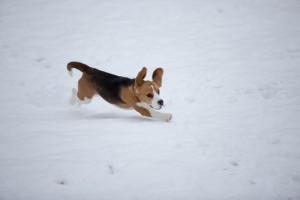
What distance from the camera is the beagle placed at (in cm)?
521

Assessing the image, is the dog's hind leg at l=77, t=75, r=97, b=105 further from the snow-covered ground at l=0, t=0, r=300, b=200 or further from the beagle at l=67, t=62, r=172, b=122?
the snow-covered ground at l=0, t=0, r=300, b=200

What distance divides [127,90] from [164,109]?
3.73 feet

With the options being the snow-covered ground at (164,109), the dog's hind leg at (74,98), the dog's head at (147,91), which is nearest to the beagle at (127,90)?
the dog's head at (147,91)

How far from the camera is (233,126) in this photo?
17.5 ft

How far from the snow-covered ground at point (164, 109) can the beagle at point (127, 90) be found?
0.23 metres

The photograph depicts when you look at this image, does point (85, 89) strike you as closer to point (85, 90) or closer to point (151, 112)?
point (85, 90)

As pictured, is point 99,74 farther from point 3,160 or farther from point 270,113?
point 270,113

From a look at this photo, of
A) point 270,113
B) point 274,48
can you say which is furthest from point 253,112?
point 274,48

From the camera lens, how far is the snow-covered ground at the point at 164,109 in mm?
3832

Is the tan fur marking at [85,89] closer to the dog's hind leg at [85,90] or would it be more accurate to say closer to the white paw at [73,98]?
the dog's hind leg at [85,90]

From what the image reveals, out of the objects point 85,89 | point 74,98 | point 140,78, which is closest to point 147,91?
point 140,78

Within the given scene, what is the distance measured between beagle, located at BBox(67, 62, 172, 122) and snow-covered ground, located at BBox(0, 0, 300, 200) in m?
0.23

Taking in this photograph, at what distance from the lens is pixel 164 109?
6406 millimetres

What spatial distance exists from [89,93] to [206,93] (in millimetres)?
2421
